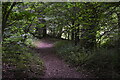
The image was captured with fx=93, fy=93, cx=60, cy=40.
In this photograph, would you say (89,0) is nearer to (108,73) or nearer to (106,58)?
(106,58)

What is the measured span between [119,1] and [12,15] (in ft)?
12.9

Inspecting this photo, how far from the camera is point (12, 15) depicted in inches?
95.9

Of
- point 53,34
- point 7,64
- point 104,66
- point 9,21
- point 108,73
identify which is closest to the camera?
point 9,21

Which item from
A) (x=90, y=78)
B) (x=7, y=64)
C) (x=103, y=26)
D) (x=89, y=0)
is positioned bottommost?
(x=90, y=78)

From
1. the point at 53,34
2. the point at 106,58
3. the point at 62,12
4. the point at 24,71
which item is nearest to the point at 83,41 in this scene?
the point at 62,12

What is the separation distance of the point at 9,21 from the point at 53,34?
16.6 meters

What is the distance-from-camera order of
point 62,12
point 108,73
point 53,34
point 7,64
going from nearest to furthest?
point 108,73 < point 7,64 < point 62,12 < point 53,34

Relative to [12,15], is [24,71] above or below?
below

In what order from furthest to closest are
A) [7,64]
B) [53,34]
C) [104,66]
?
1. [53,34]
2. [7,64]
3. [104,66]

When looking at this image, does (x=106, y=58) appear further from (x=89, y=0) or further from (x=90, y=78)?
(x=89, y=0)

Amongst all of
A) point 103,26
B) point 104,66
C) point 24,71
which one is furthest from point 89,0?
point 24,71

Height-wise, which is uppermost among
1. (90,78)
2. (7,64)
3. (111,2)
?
(111,2)

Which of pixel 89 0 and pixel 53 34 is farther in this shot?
pixel 53 34

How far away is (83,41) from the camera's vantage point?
307 inches
